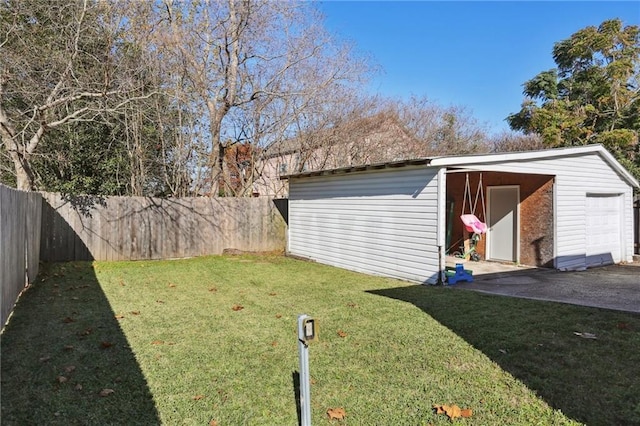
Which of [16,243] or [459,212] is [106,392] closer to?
[16,243]

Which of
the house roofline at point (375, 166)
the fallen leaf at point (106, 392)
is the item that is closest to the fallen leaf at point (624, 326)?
the house roofline at point (375, 166)

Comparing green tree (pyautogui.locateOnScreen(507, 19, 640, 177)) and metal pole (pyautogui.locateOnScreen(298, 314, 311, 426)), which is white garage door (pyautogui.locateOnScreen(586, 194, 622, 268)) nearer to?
green tree (pyautogui.locateOnScreen(507, 19, 640, 177))

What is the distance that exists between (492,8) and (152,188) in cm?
1220

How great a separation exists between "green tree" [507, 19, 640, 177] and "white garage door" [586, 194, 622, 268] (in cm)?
863

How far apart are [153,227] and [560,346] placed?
10.5 m

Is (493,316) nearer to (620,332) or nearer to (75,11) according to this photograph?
(620,332)

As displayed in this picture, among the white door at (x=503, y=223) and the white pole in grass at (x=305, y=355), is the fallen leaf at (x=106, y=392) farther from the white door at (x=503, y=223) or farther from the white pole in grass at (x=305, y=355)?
the white door at (x=503, y=223)

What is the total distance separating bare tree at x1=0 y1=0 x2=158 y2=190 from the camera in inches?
379

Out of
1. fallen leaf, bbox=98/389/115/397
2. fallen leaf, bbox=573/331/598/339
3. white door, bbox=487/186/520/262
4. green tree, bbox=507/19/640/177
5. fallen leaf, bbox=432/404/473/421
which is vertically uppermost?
green tree, bbox=507/19/640/177

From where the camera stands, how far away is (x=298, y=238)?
12.7 metres

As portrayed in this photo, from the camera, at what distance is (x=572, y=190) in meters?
10.0

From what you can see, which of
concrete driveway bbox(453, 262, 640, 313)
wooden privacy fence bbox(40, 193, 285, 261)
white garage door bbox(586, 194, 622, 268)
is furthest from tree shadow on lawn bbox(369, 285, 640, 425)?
wooden privacy fence bbox(40, 193, 285, 261)

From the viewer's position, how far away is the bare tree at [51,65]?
31.6 ft

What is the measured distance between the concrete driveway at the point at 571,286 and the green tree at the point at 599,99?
11.6 metres
